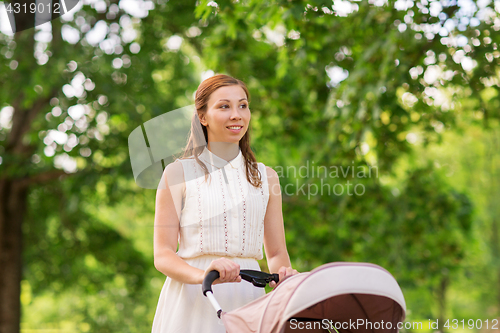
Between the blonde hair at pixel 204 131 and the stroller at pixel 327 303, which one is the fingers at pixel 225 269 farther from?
the blonde hair at pixel 204 131

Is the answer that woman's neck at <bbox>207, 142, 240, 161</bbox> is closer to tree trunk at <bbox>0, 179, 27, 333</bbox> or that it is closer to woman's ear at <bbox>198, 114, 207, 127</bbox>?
woman's ear at <bbox>198, 114, 207, 127</bbox>

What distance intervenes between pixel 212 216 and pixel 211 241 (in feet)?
0.33

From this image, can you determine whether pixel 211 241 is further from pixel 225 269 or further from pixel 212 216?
pixel 225 269

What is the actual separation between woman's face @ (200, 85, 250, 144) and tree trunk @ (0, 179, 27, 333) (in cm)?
746

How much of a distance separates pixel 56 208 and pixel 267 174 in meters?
8.54

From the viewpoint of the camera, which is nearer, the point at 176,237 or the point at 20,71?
the point at 176,237

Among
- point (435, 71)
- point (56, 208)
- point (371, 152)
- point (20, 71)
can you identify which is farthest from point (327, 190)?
point (56, 208)

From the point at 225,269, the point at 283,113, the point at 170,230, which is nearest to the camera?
the point at 225,269

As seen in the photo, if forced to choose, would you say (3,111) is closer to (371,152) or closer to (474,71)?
(371,152)

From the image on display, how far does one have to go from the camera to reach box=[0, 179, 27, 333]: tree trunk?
858 cm

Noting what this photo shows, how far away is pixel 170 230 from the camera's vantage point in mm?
1940

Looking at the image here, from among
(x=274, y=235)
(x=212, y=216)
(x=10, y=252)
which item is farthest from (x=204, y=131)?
(x=10, y=252)

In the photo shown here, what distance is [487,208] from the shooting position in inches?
757

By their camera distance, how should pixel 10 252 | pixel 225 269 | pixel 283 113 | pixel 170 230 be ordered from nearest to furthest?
1. pixel 225 269
2. pixel 170 230
3. pixel 283 113
4. pixel 10 252
